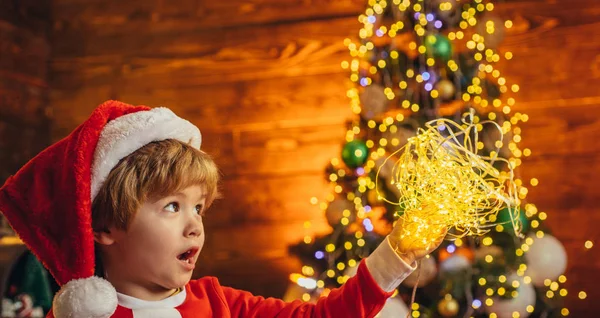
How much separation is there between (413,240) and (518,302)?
48.6 inches

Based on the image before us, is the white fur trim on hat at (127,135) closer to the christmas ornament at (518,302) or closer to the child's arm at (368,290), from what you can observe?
the child's arm at (368,290)

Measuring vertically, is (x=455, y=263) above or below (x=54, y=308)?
below

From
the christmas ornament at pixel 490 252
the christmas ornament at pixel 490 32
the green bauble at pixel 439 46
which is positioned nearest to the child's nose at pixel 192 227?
the christmas ornament at pixel 490 252

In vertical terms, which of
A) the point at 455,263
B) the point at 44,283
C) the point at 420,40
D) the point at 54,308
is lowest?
the point at 44,283

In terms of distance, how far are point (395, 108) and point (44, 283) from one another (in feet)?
4.48

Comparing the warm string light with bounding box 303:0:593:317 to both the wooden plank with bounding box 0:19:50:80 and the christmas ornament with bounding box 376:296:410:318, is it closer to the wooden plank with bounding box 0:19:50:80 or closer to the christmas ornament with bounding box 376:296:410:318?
the christmas ornament with bounding box 376:296:410:318

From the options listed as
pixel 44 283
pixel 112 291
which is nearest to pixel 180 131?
pixel 112 291

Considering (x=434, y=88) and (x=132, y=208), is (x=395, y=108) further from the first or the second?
(x=132, y=208)

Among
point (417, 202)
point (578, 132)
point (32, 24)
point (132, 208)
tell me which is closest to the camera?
point (417, 202)

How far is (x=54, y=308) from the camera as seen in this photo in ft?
4.59

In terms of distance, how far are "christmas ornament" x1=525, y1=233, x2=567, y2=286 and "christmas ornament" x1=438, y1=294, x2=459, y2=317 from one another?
0.25 meters

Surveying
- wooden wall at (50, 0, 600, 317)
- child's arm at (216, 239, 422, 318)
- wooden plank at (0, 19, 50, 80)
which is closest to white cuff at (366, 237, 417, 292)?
child's arm at (216, 239, 422, 318)

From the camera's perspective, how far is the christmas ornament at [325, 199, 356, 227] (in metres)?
2.63

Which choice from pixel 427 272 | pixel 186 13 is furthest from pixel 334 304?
pixel 186 13
